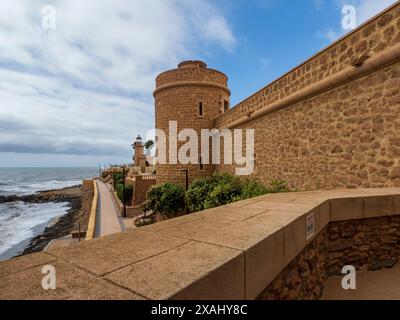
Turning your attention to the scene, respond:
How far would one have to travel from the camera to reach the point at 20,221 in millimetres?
27281

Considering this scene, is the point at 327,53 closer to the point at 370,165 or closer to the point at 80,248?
the point at 370,165

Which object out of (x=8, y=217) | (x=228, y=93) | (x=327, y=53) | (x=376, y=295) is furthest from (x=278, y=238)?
(x=8, y=217)

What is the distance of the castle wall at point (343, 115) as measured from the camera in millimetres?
4902

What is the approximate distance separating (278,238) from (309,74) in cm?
647

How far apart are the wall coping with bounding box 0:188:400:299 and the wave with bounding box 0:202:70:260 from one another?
1922 cm

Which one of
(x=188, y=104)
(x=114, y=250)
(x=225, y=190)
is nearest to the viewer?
(x=114, y=250)

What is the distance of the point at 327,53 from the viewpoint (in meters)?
6.50

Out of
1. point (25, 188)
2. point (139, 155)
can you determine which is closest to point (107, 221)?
point (139, 155)

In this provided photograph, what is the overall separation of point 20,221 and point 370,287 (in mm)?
33231

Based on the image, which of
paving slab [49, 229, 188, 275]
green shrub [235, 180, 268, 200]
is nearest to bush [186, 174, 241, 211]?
green shrub [235, 180, 268, 200]

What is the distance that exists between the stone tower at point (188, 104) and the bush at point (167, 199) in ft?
3.51

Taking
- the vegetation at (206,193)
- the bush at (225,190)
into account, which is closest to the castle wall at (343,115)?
the bush at (225,190)

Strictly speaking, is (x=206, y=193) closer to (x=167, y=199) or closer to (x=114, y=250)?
(x=167, y=199)

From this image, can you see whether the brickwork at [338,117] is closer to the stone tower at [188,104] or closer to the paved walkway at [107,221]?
the stone tower at [188,104]
